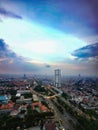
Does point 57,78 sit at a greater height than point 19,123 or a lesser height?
greater

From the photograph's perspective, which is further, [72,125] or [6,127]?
[72,125]

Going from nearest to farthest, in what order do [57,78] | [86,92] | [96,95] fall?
Result: [96,95]
[86,92]
[57,78]

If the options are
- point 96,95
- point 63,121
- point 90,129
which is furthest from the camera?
point 96,95

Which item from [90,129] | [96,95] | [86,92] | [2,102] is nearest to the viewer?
[90,129]

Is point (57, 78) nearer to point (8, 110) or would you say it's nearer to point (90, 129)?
point (8, 110)

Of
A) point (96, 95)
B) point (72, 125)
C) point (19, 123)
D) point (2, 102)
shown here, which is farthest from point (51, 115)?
point (96, 95)

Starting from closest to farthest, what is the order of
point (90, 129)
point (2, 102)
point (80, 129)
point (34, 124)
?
1. point (90, 129)
2. point (80, 129)
3. point (34, 124)
4. point (2, 102)

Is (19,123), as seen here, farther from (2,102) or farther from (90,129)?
(2,102)

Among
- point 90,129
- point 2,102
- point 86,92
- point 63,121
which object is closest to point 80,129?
point 90,129

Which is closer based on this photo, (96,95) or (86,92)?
(96,95)
